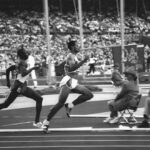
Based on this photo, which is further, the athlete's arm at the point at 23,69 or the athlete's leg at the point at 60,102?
the athlete's arm at the point at 23,69

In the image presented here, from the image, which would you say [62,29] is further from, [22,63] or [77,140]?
[77,140]

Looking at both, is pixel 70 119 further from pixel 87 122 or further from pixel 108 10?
pixel 108 10

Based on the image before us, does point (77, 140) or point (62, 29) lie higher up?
point (62, 29)

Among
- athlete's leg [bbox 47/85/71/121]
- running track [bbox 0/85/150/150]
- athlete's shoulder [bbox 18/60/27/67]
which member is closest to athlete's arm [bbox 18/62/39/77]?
athlete's shoulder [bbox 18/60/27/67]

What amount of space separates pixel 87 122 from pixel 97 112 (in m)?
1.95

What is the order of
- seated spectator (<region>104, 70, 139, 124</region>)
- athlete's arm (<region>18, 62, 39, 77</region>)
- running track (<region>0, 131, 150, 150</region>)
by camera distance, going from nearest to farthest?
running track (<region>0, 131, 150, 150</region>) < athlete's arm (<region>18, 62, 39, 77</region>) < seated spectator (<region>104, 70, 139, 124</region>)

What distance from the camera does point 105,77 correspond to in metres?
23.6

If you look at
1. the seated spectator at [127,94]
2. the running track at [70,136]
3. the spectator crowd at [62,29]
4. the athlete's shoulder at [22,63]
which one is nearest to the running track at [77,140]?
the running track at [70,136]

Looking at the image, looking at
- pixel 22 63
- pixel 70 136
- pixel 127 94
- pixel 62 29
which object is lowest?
pixel 70 136

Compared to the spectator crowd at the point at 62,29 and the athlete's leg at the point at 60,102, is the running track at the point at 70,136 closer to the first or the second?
the athlete's leg at the point at 60,102

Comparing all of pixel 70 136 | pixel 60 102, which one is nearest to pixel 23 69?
pixel 60 102

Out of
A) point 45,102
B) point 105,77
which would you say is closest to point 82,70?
point 105,77

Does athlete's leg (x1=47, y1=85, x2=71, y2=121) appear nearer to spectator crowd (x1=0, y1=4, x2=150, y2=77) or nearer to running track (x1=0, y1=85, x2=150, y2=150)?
running track (x1=0, y1=85, x2=150, y2=150)

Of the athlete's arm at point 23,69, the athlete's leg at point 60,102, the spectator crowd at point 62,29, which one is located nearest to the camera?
the athlete's leg at point 60,102
